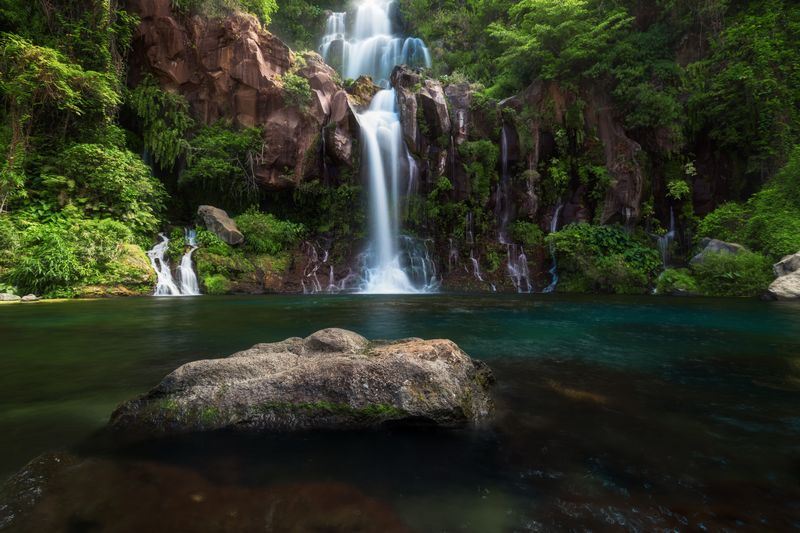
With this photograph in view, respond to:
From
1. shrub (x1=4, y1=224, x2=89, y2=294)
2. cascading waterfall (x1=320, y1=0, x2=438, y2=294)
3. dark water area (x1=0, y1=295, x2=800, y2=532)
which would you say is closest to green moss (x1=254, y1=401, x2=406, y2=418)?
dark water area (x1=0, y1=295, x2=800, y2=532)

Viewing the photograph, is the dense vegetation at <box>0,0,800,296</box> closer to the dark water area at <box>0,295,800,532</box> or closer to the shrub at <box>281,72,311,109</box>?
the shrub at <box>281,72,311,109</box>

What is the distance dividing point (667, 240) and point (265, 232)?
17.5 metres

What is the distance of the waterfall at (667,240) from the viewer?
1670 centimetres

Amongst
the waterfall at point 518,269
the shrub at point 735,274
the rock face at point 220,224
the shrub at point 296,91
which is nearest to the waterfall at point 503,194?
the waterfall at point 518,269

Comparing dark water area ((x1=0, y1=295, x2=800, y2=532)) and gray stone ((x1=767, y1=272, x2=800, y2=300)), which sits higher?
gray stone ((x1=767, y1=272, x2=800, y2=300))

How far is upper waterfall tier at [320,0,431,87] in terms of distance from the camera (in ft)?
87.6

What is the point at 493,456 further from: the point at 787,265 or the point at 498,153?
the point at 498,153

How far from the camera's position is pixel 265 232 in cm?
1623

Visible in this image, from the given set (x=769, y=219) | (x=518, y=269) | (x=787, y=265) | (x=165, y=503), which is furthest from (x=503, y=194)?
(x=165, y=503)

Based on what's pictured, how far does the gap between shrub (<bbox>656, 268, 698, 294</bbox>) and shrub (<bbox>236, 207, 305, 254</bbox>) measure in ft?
48.3

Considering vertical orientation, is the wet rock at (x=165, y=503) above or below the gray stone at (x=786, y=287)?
below

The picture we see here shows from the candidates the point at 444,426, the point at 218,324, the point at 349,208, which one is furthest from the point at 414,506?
the point at 349,208

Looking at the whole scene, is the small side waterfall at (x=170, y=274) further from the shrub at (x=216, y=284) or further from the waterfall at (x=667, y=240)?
the waterfall at (x=667, y=240)

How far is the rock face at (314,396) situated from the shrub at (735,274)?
1439 centimetres
